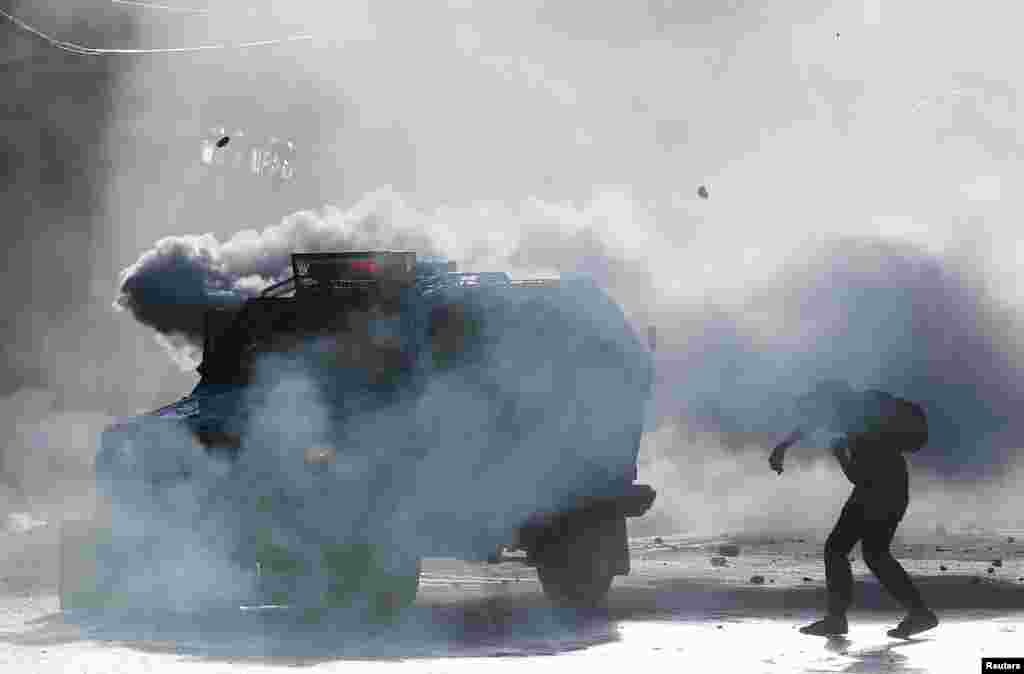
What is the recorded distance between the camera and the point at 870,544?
546 inches

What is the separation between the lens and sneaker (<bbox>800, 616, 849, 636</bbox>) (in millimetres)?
13648

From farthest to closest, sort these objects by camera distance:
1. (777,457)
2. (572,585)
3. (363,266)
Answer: (363,266), (572,585), (777,457)

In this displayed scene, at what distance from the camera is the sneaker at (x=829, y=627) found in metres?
13.6

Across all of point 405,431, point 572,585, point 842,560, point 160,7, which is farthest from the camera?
point 160,7

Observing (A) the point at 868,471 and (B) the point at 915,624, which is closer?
(B) the point at 915,624

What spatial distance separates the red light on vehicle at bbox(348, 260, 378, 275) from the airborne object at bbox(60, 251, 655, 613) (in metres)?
0.02

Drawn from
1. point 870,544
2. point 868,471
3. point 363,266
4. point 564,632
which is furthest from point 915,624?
point 363,266

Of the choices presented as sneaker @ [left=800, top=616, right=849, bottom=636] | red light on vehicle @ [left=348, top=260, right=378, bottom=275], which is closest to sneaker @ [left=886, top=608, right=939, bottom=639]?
sneaker @ [left=800, top=616, right=849, bottom=636]

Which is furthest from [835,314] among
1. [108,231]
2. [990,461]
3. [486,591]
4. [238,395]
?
[108,231]

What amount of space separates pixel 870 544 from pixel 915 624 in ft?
1.96

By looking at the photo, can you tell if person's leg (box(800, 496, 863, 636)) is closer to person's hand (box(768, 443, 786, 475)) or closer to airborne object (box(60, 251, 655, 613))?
person's hand (box(768, 443, 786, 475))

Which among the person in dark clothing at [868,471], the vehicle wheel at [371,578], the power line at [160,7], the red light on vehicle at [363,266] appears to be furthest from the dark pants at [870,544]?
the power line at [160,7]

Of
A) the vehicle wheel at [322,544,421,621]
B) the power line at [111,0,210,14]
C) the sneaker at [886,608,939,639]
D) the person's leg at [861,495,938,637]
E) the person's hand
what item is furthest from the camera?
the power line at [111,0,210,14]

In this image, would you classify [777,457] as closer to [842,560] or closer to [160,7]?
[842,560]
